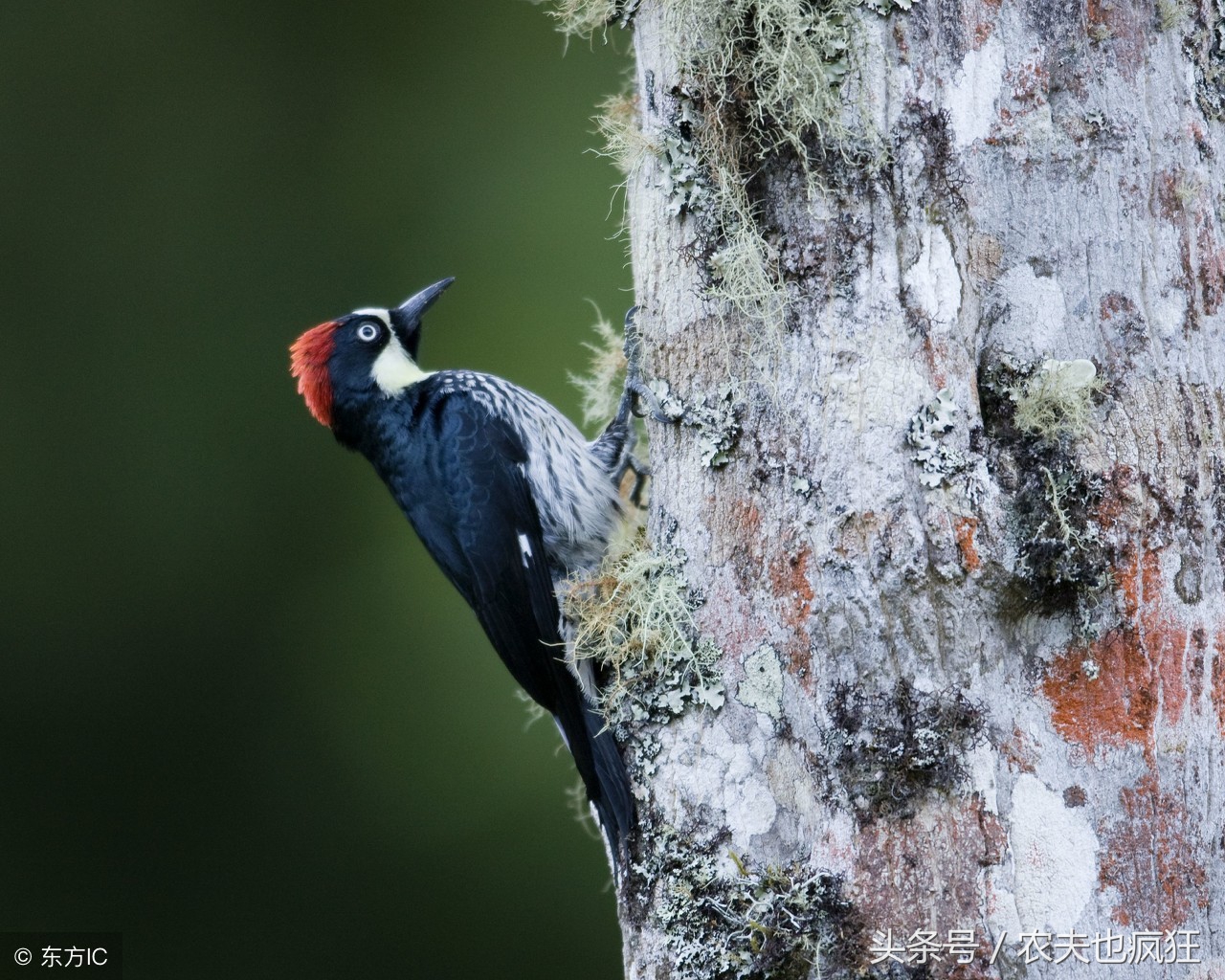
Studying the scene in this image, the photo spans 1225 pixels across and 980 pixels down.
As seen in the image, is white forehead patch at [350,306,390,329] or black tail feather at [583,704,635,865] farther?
white forehead patch at [350,306,390,329]

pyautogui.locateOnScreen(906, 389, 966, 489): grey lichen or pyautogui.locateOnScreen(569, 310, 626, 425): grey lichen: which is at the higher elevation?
pyautogui.locateOnScreen(569, 310, 626, 425): grey lichen

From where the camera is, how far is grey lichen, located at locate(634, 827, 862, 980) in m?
1.89

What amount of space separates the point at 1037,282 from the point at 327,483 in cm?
392

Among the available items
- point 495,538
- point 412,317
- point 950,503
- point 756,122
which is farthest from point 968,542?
point 412,317

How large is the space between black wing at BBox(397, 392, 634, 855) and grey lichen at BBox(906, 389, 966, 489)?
0.85m

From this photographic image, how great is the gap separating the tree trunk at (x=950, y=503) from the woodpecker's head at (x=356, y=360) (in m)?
1.42

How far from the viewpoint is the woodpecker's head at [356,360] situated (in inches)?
134

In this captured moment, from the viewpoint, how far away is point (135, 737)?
5246 mm

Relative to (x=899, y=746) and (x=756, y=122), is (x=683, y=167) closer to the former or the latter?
(x=756, y=122)

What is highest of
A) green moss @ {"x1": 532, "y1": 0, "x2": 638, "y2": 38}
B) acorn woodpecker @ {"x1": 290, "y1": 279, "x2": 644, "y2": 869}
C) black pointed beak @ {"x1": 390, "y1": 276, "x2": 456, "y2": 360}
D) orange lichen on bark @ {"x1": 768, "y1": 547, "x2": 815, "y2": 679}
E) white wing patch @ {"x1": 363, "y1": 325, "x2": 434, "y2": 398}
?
green moss @ {"x1": 532, "y1": 0, "x2": 638, "y2": 38}

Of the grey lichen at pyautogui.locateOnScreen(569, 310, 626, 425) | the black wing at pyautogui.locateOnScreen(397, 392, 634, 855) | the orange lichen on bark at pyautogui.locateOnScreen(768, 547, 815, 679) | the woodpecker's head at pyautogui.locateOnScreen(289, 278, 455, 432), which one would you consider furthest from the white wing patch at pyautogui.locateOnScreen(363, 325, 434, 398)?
the orange lichen on bark at pyautogui.locateOnScreen(768, 547, 815, 679)

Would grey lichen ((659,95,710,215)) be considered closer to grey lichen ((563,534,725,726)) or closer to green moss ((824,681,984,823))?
grey lichen ((563,534,725,726))

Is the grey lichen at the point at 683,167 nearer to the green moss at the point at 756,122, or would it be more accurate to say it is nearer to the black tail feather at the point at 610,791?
the green moss at the point at 756,122

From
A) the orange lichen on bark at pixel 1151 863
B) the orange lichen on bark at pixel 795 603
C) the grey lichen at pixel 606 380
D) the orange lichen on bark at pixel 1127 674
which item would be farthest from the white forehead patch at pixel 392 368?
the orange lichen on bark at pixel 1151 863
